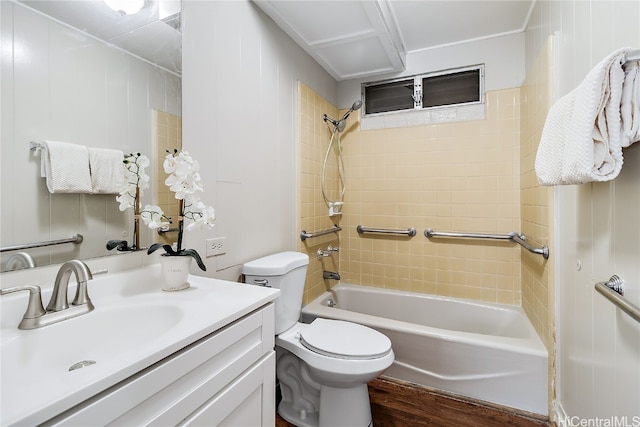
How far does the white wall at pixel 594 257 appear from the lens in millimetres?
853

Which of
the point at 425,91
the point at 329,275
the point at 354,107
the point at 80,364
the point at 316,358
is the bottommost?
the point at 316,358

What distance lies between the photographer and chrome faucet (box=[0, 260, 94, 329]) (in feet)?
2.47

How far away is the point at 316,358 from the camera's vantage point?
1368mm

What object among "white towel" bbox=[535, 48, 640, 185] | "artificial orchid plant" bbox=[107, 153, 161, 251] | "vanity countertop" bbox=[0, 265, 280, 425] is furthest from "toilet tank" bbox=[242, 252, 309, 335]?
"white towel" bbox=[535, 48, 640, 185]

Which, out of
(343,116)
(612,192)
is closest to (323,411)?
(612,192)

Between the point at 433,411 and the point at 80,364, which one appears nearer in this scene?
the point at 80,364

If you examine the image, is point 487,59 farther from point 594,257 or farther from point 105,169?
point 105,169

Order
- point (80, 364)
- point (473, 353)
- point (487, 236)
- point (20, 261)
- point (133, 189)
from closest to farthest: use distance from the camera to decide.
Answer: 1. point (80, 364)
2. point (20, 261)
3. point (133, 189)
4. point (473, 353)
5. point (487, 236)

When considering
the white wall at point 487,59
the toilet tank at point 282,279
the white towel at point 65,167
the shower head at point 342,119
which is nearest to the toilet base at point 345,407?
the toilet tank at point 282,279

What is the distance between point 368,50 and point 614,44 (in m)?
1.49

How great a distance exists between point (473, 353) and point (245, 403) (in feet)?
4.48

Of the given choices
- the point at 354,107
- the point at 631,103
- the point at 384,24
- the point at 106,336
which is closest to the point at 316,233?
the point at 354,107

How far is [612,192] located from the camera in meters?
0.95

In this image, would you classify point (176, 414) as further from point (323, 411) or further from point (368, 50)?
point (368, 50)
